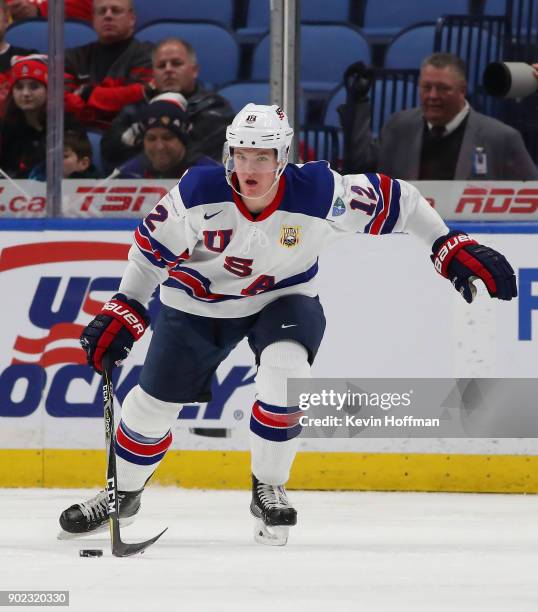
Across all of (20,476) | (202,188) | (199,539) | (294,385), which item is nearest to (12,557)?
(199,539)

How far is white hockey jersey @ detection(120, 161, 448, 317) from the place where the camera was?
374 centimetres

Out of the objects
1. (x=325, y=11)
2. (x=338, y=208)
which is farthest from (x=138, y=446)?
(x=325, y=11)

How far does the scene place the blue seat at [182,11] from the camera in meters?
5.16

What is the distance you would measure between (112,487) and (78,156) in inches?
65.7

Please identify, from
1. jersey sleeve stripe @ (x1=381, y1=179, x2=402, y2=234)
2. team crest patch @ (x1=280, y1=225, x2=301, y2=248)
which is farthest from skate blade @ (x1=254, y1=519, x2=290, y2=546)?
jersey sleeve stripe @ (x1=381, y1=179, x2=402, y2=234)

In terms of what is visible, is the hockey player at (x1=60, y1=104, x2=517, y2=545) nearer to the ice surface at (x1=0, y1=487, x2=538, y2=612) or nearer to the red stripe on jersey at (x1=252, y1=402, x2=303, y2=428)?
the red stripe on jersey at (x1=252, y1=402, x2=303, y2=428)

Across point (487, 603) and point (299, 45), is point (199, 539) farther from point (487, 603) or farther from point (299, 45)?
point (299, 45)

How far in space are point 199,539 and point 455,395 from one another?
142 cm

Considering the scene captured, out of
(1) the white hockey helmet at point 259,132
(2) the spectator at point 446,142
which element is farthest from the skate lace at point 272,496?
(2) the spectator at point 446,142

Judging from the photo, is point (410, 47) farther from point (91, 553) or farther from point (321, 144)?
point (91, 553)

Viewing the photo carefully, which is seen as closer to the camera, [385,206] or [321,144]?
[385,206]

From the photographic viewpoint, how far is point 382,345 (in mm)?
5023

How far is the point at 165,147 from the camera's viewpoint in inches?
201

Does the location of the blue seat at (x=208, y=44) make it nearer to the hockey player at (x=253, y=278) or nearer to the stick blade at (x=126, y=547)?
the hockey player at (x=253, y=278)
